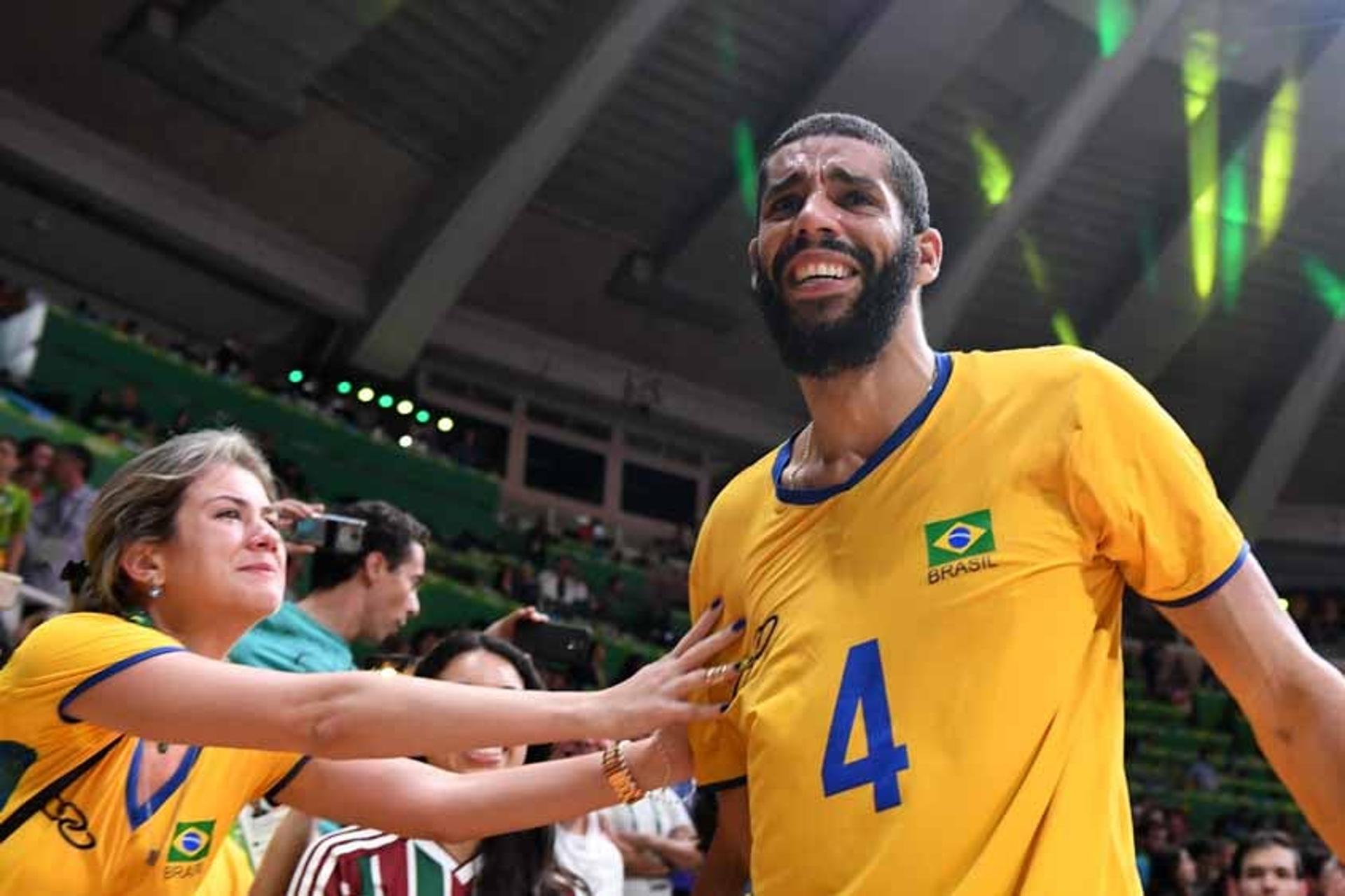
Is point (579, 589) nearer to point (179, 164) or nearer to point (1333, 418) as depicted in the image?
point (179, 164)

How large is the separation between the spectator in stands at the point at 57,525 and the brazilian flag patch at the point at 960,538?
6184 mm

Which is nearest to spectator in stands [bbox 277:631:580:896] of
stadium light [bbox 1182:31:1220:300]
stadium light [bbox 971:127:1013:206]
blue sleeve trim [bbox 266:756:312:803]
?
blue sleeve trim [bbox 266:756:312:803]

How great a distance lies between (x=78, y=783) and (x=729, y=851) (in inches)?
44.5

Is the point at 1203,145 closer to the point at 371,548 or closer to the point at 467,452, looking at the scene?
the point at 467,452

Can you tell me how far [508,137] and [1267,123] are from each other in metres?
11.2

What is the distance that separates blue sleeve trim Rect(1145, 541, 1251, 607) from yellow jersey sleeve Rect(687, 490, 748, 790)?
2.06 ft

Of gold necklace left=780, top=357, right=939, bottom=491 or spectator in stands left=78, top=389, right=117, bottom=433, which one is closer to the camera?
gold necklace left=780, top=357, right=939, bottom=491

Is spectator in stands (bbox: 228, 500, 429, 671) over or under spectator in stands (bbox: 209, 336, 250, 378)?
under

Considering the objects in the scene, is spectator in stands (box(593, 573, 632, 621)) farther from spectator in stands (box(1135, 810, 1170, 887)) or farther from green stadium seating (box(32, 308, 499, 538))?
spectator in stands (box(1135, 810, 1170, 887))

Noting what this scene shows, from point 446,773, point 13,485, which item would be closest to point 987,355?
point 446,773

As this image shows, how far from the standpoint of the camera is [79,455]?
7.92 metres

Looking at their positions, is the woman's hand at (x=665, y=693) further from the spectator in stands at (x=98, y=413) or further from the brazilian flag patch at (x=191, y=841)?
the spectator in stands at (x=98, y=413)

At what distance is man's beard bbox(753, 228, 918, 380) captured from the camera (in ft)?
6.54

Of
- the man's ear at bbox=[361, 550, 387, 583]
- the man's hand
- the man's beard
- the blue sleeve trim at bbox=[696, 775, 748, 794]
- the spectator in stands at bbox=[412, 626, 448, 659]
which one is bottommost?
the blue sleeve trim at bbox=[696, 775, 748, 794]
